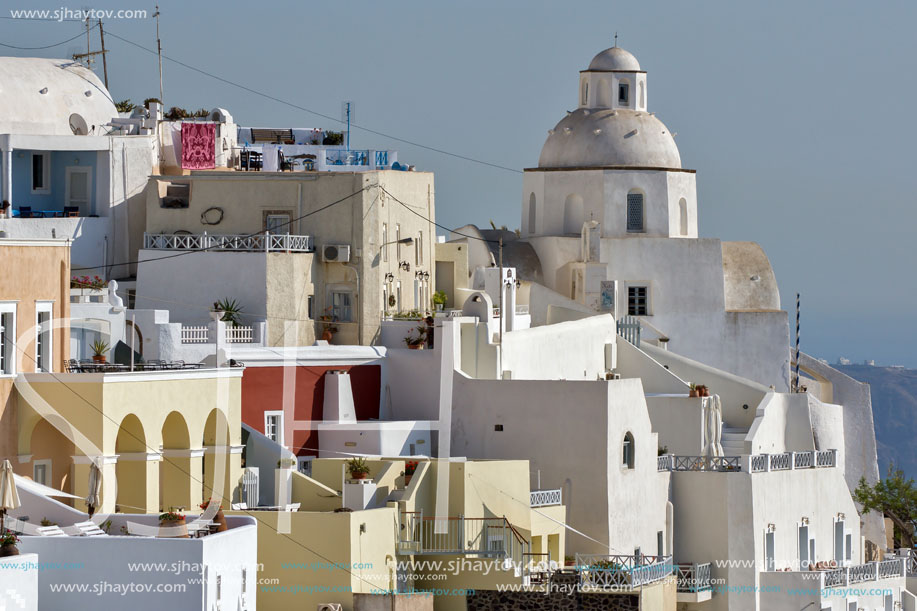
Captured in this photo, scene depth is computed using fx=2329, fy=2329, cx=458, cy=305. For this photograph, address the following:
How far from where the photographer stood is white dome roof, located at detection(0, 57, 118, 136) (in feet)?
167

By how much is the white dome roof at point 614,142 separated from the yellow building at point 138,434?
22.7 metres

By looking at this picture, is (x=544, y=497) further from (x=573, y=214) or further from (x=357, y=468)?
(x=573, y=214)

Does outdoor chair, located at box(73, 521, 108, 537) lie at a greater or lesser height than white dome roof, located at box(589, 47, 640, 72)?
lesser

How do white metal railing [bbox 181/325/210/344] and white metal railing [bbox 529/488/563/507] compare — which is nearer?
white metal railing [bbox 529/488/563/507]

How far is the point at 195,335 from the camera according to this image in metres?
46.4

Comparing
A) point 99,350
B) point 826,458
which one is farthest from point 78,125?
point 826,458

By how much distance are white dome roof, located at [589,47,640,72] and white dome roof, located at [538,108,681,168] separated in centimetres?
126

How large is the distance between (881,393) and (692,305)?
111 m

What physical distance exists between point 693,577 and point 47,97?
696 inches

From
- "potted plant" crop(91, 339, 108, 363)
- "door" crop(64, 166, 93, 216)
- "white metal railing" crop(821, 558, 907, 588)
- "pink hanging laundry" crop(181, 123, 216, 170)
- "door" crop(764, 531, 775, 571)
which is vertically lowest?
"white metal railing" crop(821, 558, 907, 588)

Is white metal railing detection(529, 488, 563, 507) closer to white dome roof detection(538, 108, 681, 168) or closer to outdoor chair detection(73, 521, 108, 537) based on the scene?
outdoor chair detection(73, 521, 108, 537)

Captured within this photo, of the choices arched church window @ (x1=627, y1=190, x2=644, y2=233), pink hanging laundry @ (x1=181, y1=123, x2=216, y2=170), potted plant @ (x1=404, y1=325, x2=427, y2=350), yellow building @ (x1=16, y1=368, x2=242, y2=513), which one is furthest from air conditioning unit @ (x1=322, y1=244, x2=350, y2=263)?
arched church window @ (x1=627, y1=190, x2=644, y2=233)

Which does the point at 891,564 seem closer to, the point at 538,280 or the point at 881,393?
the point at 538,280

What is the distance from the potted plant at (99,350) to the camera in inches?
1615
